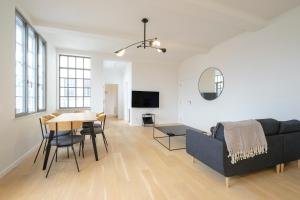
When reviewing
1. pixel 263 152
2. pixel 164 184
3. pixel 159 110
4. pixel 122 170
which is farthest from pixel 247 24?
pixel 159 110

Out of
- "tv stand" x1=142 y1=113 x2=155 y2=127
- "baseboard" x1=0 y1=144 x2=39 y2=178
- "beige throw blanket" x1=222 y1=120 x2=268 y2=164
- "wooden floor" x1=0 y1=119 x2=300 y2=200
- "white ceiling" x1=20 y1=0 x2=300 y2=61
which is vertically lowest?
"wooden floor" x1=0 y1=119 x2=300 y2=200

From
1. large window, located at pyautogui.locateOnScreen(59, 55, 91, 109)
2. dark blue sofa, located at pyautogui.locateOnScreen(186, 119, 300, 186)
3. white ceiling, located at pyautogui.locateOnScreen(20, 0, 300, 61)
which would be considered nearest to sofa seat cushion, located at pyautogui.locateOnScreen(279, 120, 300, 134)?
dark blue sofa, located at pyautogui.locateOnScreen(186, 119, 300, 186)

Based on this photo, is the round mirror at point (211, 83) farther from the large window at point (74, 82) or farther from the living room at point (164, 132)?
the large window at point (74, 82)

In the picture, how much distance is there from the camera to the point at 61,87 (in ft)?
19.0

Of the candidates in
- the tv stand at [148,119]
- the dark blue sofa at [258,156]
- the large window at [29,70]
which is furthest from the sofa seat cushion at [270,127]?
the tv stand at [148,119]

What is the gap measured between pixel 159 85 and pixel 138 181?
17.2ft

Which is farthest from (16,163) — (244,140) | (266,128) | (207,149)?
(266,128)

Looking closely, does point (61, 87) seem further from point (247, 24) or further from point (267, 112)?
point (267, 112)

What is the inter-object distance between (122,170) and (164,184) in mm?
784

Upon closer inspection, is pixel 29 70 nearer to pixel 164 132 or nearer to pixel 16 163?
A: pixel 16 163

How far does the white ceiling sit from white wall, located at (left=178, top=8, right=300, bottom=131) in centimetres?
32

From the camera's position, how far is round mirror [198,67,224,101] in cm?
494

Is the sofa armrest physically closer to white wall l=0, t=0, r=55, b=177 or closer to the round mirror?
the round mirror

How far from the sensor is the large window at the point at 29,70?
301 cm
